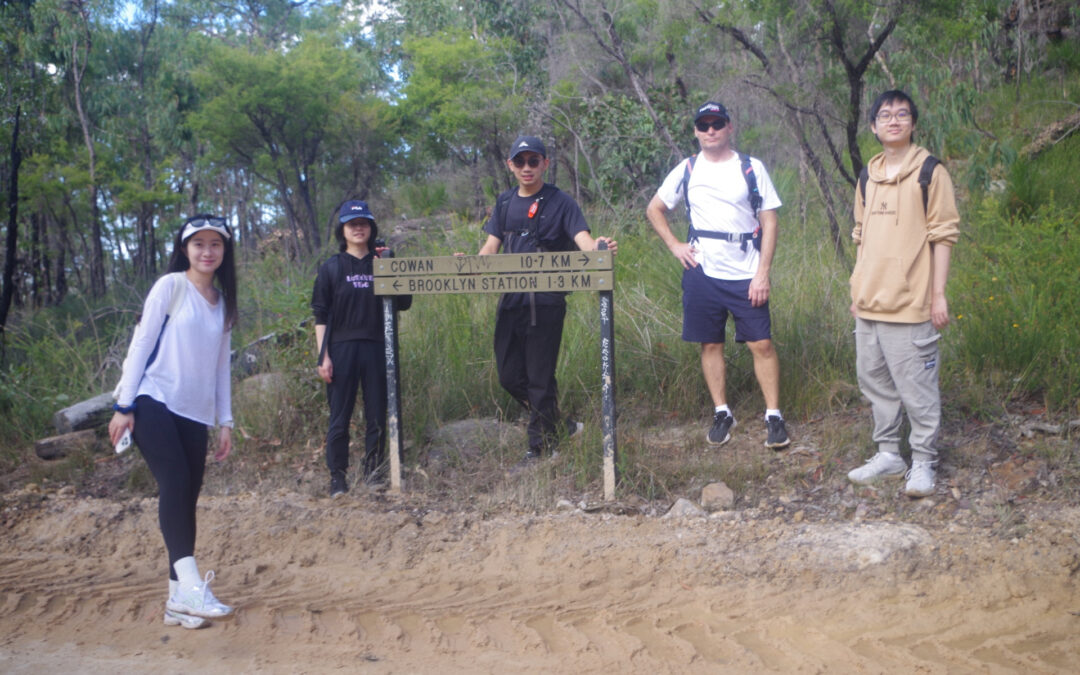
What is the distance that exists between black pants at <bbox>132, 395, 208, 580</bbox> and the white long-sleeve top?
0.05m

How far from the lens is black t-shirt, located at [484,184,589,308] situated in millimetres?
5438

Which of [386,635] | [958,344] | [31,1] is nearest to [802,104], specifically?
[958,344]

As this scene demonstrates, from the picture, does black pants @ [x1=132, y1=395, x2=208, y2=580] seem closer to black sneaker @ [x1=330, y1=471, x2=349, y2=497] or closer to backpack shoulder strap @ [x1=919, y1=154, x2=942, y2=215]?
black sneaker @ [x1=330, y1=471, x2=349, y2=497]

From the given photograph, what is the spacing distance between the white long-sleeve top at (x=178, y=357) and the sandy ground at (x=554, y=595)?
0.99 meters

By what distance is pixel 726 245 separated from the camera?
531cm

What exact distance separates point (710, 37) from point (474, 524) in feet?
17.3

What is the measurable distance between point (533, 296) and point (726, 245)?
1.17 m

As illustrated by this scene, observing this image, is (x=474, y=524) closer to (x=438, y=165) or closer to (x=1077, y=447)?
(x=1077, y=447)

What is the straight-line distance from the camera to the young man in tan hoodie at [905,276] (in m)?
4.48

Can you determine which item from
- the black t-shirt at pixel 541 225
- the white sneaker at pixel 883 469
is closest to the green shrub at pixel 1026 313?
the white sneaker at pixel 883 469

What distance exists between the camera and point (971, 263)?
7145 mm

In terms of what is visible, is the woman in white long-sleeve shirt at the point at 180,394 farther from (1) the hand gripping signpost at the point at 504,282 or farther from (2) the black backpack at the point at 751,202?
(2) the black backpack at the point at 751,202

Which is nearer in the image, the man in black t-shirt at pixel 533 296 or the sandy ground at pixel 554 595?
the sandy ground at pixel 554 595

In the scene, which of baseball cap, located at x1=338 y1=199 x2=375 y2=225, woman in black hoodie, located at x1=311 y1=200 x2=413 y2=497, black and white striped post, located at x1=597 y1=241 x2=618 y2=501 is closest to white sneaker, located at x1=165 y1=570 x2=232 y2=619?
woman in black hoodie, located at x1=311 y1=200 x2=413 y2=497
